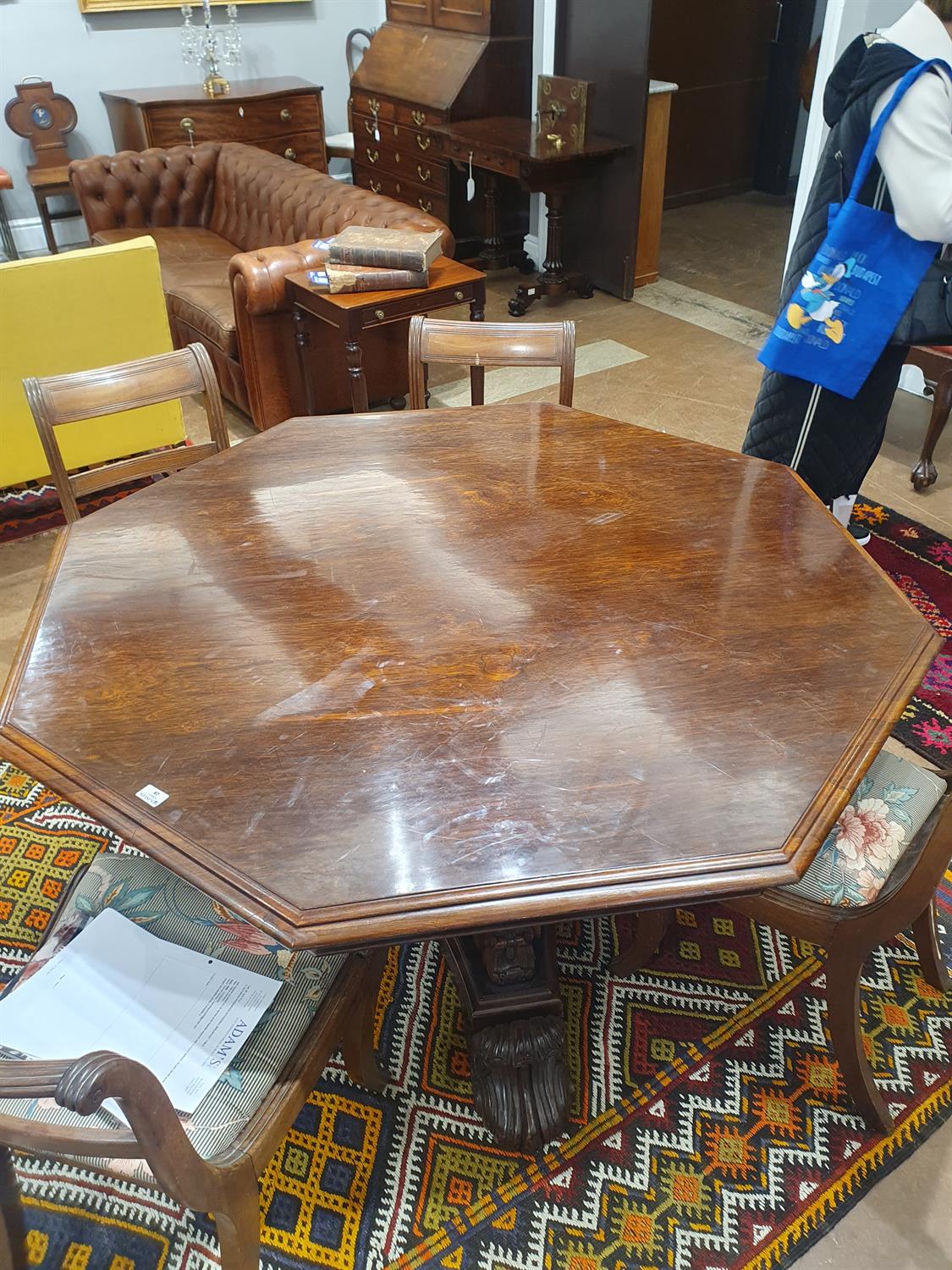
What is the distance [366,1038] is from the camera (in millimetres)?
1538

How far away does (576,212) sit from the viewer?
5070 mm

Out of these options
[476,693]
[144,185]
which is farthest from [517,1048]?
[144,185]

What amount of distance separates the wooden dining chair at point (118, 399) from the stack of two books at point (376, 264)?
117 cm

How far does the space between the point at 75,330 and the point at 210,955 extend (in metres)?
2.34

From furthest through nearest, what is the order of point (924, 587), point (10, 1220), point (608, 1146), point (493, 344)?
point (924, 587), point (493, 344), point (608, 1146), point (10, 1220)

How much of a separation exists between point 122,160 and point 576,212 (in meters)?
2.33

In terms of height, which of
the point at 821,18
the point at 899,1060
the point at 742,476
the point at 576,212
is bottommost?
the point at 899,1060

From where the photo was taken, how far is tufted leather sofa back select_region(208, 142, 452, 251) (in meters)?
3.61

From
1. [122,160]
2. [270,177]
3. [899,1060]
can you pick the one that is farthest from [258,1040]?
[122,160]

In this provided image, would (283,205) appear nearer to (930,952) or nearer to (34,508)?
(34,508)

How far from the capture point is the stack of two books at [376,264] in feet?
10.4

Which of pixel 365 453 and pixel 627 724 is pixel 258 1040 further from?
pixel 365 453

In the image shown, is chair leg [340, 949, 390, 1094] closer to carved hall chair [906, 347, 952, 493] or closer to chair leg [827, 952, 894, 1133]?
chair leg [827, 952, 894, 1133]

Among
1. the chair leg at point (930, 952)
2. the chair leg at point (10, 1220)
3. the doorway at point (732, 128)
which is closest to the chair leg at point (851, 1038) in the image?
the chair leg at point (930, 952)
